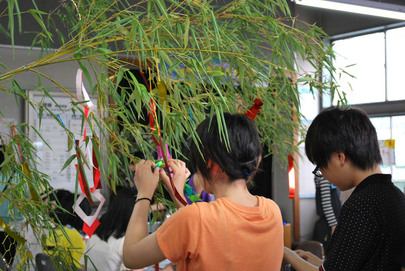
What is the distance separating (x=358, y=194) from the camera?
1.29 metres

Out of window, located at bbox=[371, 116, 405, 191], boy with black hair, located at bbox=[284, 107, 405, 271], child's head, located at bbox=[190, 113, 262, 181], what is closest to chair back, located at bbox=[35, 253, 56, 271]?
child's head, located at bbox=[190, 113, 262, 181]

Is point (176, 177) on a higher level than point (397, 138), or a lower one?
higher

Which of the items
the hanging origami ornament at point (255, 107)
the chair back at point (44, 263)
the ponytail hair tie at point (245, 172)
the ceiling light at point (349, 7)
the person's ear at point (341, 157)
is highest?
the ceiling light at point (349, 7)

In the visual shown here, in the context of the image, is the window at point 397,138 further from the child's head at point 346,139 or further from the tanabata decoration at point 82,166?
the tanabata decoration at point 82,166

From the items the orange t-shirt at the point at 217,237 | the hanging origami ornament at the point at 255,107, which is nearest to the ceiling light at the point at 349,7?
the hanging origami ornament at the point at 255,107

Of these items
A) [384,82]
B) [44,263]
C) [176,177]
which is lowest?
[44,263]

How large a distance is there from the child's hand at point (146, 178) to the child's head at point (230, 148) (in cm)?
14

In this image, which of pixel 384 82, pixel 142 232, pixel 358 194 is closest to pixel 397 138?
pixel 384 82

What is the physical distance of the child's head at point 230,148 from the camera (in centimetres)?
128

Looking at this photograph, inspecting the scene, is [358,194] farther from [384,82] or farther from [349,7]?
[384,82]

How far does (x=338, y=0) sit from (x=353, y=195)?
9.21 feet

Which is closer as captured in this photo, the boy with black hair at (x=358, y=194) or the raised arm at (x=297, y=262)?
the boy with black hair at (x=358, y=194)

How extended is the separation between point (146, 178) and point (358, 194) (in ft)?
1.91

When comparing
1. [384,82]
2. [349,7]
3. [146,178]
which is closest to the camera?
[146,178]
